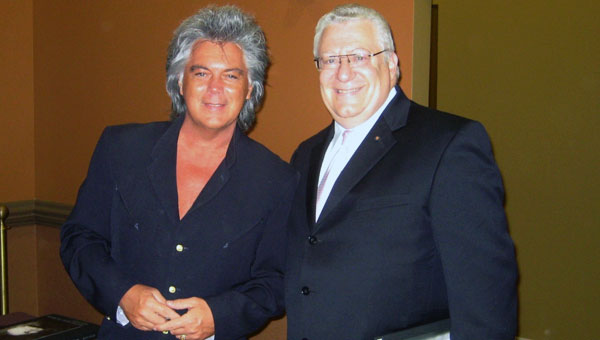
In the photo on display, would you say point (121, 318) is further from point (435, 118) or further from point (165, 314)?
point (435, 118)

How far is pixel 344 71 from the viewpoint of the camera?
1.71 m

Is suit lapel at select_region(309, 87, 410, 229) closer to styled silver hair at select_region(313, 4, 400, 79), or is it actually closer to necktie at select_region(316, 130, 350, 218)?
necktie at select_region(316, 130, 350, 218)

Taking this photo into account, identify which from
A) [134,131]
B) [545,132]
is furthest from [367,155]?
[545,132]

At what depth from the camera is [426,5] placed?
8.43 feet

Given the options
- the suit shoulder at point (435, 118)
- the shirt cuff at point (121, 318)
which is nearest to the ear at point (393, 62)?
the suit shoulder at point (435, 118)

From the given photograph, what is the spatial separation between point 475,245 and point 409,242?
0.18 m

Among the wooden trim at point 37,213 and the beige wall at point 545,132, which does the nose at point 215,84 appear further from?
the beige wall at point 545,132

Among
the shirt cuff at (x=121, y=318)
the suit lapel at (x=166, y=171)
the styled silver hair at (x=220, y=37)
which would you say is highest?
the styled silver hair at (x=220, y=37)

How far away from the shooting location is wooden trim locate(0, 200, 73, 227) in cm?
389

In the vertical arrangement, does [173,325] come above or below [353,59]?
below

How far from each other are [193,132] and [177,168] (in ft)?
0.48

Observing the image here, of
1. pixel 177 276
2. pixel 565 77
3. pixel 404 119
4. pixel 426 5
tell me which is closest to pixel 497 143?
pixel 565 77

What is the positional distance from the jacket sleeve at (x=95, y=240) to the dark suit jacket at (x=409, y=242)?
0.62 meters

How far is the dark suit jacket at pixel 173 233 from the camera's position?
1.87 metres
